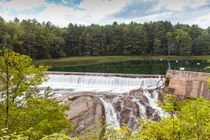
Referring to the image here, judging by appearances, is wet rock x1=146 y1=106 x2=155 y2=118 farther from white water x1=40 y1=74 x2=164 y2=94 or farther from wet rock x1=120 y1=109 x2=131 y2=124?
white water x1=40 y1=74 x2=164 y2=94

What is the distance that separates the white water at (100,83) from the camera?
1983 centimetres

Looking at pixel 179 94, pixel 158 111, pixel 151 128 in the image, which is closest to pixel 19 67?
pixel 151 128

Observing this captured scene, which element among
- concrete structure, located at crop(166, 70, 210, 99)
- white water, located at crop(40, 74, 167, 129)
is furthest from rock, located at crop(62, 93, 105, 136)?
concrete structure, located at crop(166, 70, 210, 99)

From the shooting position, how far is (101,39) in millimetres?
70875

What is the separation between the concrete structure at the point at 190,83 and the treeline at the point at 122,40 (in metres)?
46.2

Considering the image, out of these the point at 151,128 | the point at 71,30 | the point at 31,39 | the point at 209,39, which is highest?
the point at 71,30

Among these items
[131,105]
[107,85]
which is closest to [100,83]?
[107,85]

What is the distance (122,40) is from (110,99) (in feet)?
187

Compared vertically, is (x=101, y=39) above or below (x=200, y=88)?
above

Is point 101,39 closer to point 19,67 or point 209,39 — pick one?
point 209,39

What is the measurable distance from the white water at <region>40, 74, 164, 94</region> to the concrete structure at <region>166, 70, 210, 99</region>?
1.90 m

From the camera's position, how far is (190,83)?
54.9 ft

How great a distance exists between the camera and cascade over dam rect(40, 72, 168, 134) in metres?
11.6

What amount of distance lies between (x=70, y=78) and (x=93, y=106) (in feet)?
38.1
